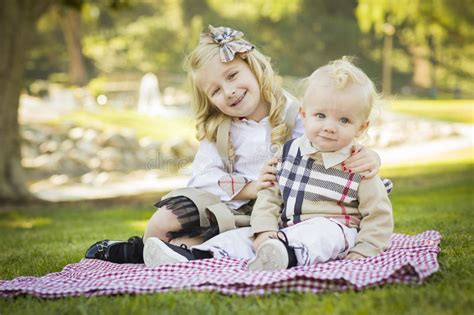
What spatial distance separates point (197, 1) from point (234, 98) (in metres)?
22.8

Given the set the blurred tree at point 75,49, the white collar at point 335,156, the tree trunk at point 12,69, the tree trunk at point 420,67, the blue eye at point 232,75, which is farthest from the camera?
the tree trunk at point 420,67

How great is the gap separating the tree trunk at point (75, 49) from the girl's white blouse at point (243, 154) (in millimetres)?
19495

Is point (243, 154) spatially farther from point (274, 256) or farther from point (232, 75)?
point (274, 256)

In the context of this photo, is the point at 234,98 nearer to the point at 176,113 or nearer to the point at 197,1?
the point at 176,113

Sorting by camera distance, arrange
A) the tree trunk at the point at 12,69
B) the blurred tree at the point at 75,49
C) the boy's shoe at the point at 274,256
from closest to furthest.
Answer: the boy's shoe at the point at 274,256
the tree trunk at the point at 12,69
the blurred tree at the point at 75,49

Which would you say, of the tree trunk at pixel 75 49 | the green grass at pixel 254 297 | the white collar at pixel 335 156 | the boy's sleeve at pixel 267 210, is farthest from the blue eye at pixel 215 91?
the tree trunk at pixel 75 49

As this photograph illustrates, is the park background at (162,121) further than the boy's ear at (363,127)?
No

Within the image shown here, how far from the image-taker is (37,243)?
3619 mm

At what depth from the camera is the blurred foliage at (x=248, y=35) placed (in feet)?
71.1

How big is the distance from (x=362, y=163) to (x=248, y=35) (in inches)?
703

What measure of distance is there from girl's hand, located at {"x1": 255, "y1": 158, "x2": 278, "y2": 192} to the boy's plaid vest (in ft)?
0.07

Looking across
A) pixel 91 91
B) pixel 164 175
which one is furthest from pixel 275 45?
pixel 164 175

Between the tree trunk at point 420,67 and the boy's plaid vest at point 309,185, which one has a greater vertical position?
the tree trunk at point 420,67

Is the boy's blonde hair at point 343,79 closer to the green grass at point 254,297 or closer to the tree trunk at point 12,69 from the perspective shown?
the green grass at point 254,297
